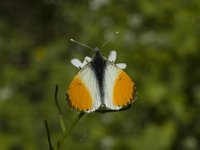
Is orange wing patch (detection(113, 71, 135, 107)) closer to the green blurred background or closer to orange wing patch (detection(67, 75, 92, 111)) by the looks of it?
orange wing patch (detection(67, 75, 92, 111))

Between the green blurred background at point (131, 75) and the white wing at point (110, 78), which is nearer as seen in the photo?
the white wing at point (110, 78)

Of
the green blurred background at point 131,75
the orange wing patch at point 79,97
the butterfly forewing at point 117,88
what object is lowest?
the green blurred background at point 131,75

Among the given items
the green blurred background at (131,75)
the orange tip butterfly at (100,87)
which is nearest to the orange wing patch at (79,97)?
the orange tip butterfly at (100,87)

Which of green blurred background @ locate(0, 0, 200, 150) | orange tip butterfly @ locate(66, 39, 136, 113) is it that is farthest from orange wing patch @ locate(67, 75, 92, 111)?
green blurred background @ locate(0, 0, 200, 150)

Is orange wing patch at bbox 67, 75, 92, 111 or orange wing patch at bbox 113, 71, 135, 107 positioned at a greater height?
orange wing patch at bbox 113, 71, 135, 107

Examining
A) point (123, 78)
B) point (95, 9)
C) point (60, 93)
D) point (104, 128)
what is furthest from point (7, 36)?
point (123, 78)

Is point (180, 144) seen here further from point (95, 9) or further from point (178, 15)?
point (95, 9)

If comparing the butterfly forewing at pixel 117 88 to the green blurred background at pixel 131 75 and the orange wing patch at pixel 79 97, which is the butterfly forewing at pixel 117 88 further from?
the green blurred background at pixel 131 75

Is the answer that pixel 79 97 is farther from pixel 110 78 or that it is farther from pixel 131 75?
pixel 131 75
